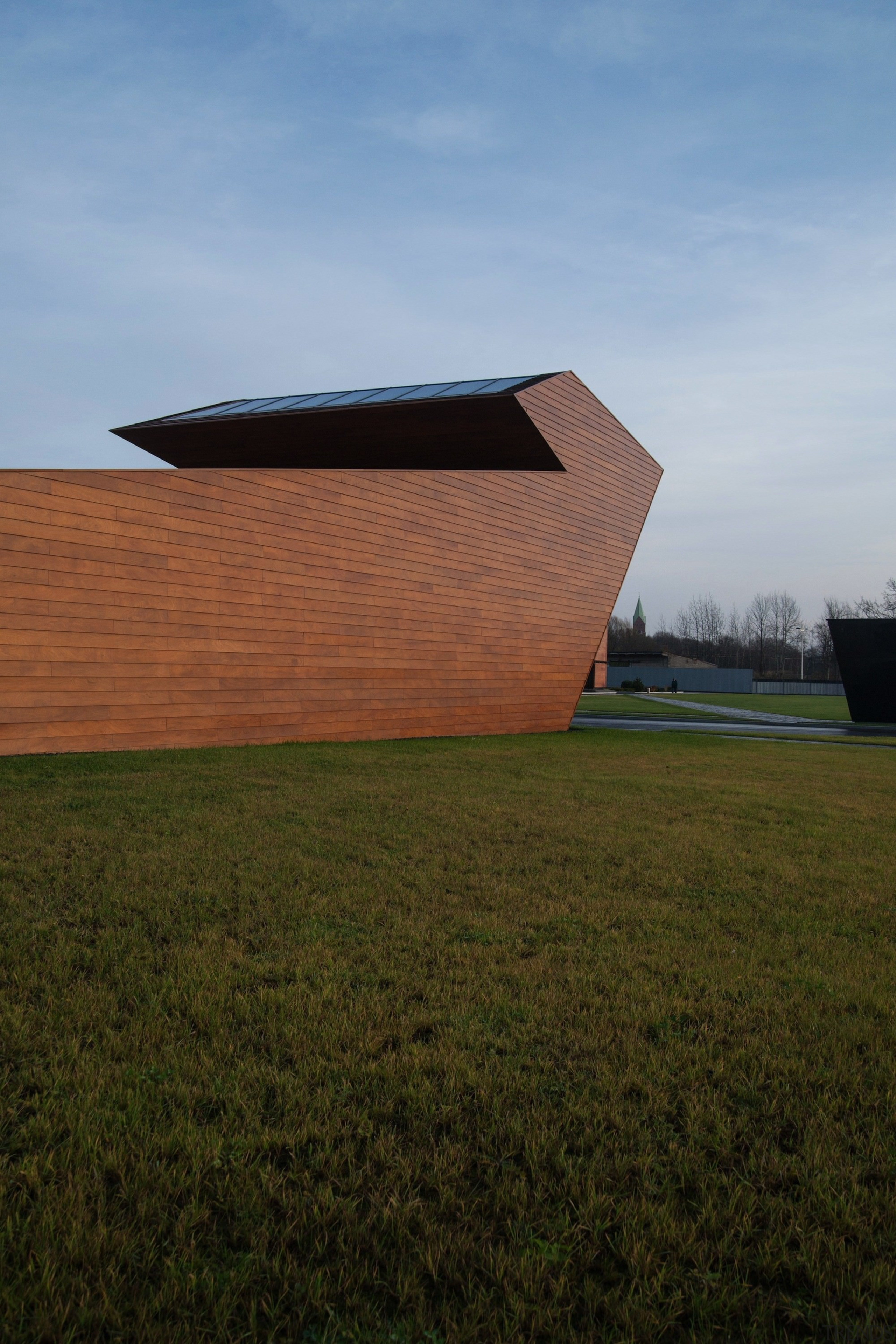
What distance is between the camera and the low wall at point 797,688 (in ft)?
238

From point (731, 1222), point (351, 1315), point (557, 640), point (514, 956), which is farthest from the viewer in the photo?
point (557, 640)

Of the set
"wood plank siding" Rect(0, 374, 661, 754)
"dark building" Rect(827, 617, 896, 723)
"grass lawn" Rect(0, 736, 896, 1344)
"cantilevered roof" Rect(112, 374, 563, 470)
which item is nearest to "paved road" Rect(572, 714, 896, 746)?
"dark building" Rect(827, 617, 896, 723)

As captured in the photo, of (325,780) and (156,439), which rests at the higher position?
(156,439)

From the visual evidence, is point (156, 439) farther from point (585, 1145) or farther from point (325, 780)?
point (585, 1145)

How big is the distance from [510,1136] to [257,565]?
12376 millimetres

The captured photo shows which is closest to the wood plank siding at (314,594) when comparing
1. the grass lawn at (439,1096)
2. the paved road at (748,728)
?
the paved road at (748,728)

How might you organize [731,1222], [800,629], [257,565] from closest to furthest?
[731,1222] → [257,565] → [800,629]

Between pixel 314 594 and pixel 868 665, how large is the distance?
1036 inches

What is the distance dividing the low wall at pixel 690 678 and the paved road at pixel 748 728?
4289cm

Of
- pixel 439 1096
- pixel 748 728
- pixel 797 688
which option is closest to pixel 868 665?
pixel 748 728

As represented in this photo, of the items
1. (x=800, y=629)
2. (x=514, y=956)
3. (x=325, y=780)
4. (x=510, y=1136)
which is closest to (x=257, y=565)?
(x=325, y=780)

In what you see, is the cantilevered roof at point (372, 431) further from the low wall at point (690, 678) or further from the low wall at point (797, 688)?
the low wall at point (797, 688)

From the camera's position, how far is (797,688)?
241 feet

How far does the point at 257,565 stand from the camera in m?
13.4
